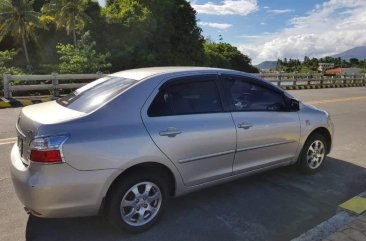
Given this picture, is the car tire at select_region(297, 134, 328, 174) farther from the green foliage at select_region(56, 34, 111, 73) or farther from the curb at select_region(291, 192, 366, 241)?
the green foliage at select_region(56, 34, 111, 73)

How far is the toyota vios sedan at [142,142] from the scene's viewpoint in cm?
336

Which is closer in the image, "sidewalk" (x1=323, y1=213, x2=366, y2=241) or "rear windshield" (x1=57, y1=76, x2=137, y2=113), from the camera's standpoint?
"sidewalk" (x1=323, y1=213, x2=366, y2=241)

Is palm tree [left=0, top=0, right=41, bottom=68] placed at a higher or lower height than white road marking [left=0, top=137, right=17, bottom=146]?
higher

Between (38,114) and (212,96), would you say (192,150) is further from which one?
(38,114)

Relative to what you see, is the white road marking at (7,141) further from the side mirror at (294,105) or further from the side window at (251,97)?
the side mirror at (294,105)

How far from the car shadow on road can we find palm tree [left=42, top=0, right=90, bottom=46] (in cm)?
4051

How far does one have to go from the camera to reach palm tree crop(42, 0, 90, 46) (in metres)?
42.3

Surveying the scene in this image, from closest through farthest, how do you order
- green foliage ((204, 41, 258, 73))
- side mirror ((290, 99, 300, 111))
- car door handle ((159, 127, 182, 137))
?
car door handle ((159, 127, 182, 137)), side mirror ((290, 99, 300, 111)), green foliage ((204, 41, 258, 73))

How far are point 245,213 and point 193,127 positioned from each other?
1.19m

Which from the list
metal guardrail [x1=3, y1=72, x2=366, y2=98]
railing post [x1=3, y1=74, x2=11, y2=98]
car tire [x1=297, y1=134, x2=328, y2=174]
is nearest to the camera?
car tire [x1=297, y1=134, x2=328, y2=174]

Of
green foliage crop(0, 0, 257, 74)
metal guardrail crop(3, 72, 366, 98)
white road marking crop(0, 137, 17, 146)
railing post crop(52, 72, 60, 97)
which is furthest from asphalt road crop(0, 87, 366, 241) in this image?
green foliage crop(0, 0, 257, 74)

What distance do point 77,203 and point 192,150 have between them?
127cm

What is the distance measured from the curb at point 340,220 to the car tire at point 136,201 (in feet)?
4.61

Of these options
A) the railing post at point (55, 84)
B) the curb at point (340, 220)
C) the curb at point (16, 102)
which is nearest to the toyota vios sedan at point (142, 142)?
the curb at point (340, 220)
